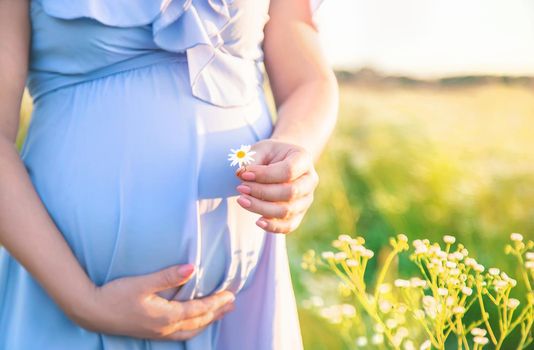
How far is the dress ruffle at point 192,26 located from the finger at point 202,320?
360 mm

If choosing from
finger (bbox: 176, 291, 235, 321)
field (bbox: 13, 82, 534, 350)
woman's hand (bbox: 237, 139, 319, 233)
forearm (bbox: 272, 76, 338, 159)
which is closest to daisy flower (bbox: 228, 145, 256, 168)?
woman's hand (bbox: 237, 139, 319, 233)

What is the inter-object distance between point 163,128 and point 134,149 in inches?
2.5

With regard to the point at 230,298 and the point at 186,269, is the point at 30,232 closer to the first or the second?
the point at 186,269

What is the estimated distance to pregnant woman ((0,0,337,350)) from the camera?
141cm

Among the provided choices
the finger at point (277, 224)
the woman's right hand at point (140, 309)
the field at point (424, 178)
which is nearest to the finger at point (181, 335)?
the woman's right hand at point (140, 309)

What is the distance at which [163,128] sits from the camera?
4.82 feet

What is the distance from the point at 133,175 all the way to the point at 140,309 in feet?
0.72

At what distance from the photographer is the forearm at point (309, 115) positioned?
1.56 metres

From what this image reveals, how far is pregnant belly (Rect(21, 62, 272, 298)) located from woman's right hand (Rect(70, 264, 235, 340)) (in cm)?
4

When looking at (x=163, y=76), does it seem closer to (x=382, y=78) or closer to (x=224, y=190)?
(x=224, y=190)

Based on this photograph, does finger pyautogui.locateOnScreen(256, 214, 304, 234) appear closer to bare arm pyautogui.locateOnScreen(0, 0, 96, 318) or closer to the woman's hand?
the woman's hand

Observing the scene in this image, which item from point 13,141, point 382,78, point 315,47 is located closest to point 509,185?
point 382,78

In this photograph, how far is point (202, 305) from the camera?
148 centimetres

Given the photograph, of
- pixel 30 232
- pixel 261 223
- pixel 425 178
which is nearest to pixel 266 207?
pixel 261 223
